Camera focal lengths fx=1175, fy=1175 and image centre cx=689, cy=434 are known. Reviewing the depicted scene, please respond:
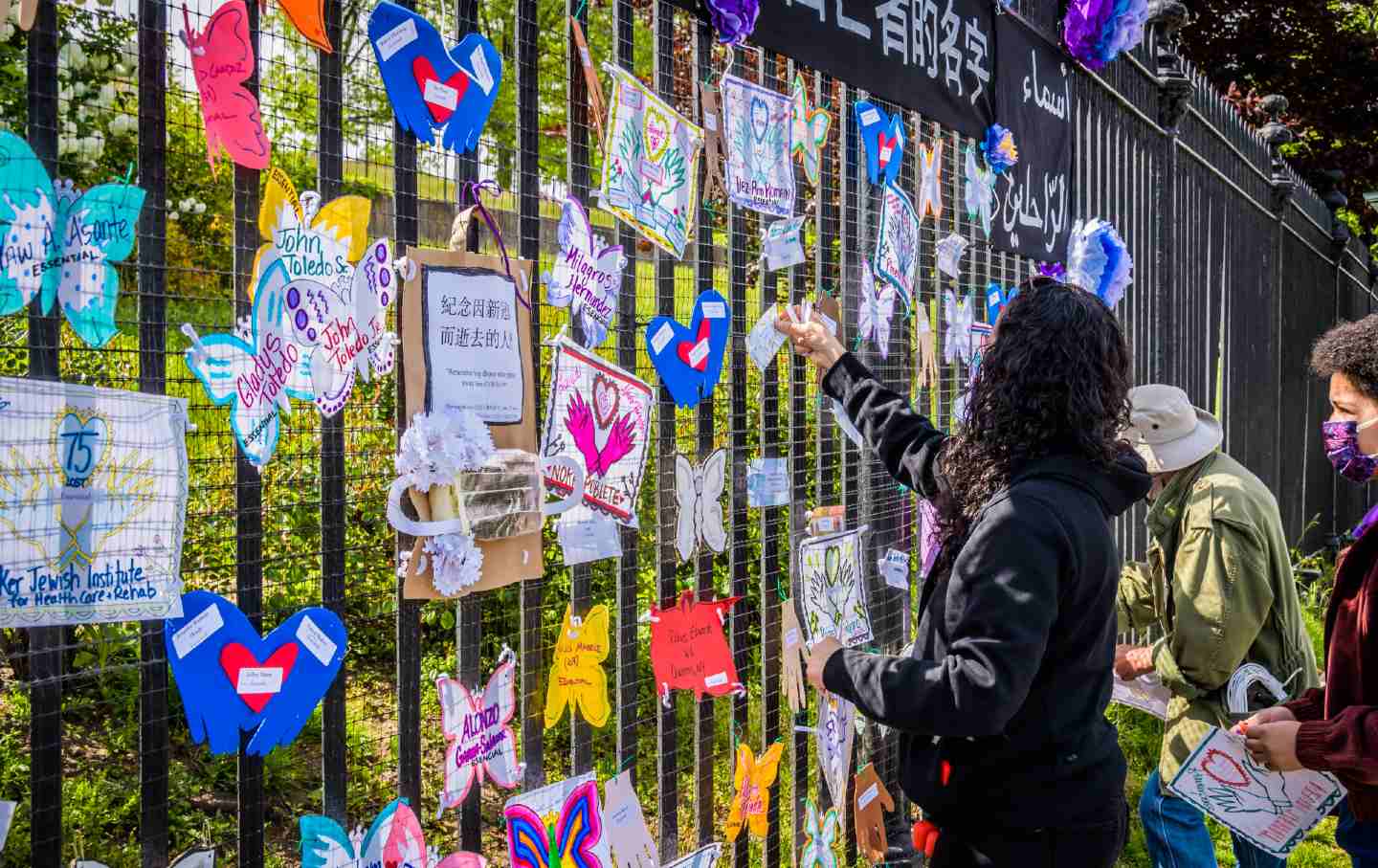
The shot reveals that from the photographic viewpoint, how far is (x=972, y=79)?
420cm

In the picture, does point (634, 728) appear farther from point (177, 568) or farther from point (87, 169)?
point (87, 169)

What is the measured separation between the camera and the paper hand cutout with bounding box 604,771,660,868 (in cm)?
263

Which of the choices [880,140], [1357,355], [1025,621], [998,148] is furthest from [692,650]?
[998,148]

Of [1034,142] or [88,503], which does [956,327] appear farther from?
[88,503]

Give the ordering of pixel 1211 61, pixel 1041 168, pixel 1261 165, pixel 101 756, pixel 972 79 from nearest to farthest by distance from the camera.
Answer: pixel 101 756 < pixel 972 79 < pixel 1041 168 < pixel 1261 165 < pixel 1211 61

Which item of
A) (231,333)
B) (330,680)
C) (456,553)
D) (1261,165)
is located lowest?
(330,680)

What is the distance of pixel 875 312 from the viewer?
3.63m

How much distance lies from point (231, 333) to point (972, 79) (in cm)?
313

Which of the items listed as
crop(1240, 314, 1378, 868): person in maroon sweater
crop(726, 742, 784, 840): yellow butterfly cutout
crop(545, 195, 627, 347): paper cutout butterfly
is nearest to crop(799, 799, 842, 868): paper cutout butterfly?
crop(726, 742, 784, 840): yellow butterfly cutout

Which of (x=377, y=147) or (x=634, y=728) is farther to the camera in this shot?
(x=634, y=728)

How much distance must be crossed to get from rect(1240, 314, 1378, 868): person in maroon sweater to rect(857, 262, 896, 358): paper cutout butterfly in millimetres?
1268

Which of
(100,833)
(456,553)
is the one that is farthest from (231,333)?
(100,833)

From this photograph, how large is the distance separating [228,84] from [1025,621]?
1.60 metres

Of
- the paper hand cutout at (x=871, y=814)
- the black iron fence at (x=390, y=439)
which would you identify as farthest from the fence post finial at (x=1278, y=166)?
the paper hand cutout at (x=871, y=814)
